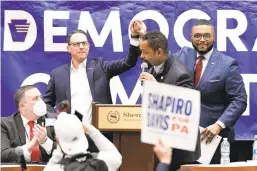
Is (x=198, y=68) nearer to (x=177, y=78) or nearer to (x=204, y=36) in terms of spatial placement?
(x=204, y=36)

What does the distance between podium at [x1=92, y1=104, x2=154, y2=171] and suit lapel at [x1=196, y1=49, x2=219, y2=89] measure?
82cm

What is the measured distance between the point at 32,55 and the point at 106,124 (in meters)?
2.03

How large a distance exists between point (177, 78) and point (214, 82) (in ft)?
3.22

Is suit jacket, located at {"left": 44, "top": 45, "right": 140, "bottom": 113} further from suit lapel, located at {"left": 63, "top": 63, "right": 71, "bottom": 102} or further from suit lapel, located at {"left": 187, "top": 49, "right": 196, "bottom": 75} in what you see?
suit lapel, located at {"left": 187, "top": 49, "right": 196, "bottom": 75}

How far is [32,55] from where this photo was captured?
8.22m

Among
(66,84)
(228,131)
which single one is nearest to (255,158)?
(228,131)

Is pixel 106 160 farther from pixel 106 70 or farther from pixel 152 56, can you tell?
pixel 106 70

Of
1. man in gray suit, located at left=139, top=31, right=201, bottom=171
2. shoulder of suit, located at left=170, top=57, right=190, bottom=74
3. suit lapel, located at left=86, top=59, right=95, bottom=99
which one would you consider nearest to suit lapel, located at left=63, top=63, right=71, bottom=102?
suit lapel, located at left=86, top=59, right=95, bottom=99

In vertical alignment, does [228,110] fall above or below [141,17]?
below

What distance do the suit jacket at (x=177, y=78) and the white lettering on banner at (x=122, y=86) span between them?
6.47 feet

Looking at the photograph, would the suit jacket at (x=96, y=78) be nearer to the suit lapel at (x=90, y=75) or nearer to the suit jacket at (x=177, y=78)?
the suit lapel at (x=90, y=75)

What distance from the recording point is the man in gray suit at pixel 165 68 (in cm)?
615

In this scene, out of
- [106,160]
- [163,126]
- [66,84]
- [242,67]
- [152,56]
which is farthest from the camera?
[242,67]

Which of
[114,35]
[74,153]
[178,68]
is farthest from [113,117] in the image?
[114,35]
